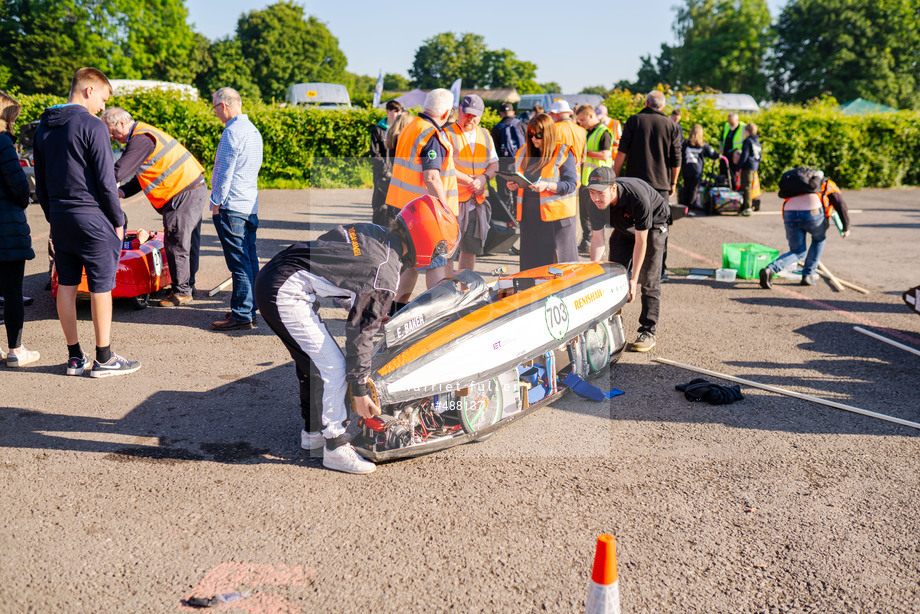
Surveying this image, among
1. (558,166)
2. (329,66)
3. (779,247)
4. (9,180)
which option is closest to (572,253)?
(558,166)

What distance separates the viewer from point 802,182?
761 cm

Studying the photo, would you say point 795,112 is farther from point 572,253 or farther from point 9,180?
point 9,180

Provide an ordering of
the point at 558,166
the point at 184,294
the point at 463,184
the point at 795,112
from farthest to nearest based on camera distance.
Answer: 1. the point at 795,112
2. the point at 184,294
3. the point at 463,184
4. the point at 558,166

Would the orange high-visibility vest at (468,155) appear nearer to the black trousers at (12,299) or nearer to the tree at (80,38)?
the black trousers at (12,299)

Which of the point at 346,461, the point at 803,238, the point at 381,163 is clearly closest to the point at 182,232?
the point at 381,163

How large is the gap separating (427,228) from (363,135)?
14.5 meters

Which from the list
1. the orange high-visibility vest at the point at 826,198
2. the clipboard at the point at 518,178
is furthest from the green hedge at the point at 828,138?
the clipboard at the point at 518,178

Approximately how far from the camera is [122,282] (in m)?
6.43

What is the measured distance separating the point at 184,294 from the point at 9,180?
2127mm

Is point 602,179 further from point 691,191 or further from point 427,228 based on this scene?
point 691,191

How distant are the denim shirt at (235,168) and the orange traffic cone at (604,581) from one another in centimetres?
478

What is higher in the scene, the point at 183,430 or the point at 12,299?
the point at 12,299

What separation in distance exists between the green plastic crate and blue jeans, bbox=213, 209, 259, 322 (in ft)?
18.3

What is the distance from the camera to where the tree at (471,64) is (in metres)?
93.2
